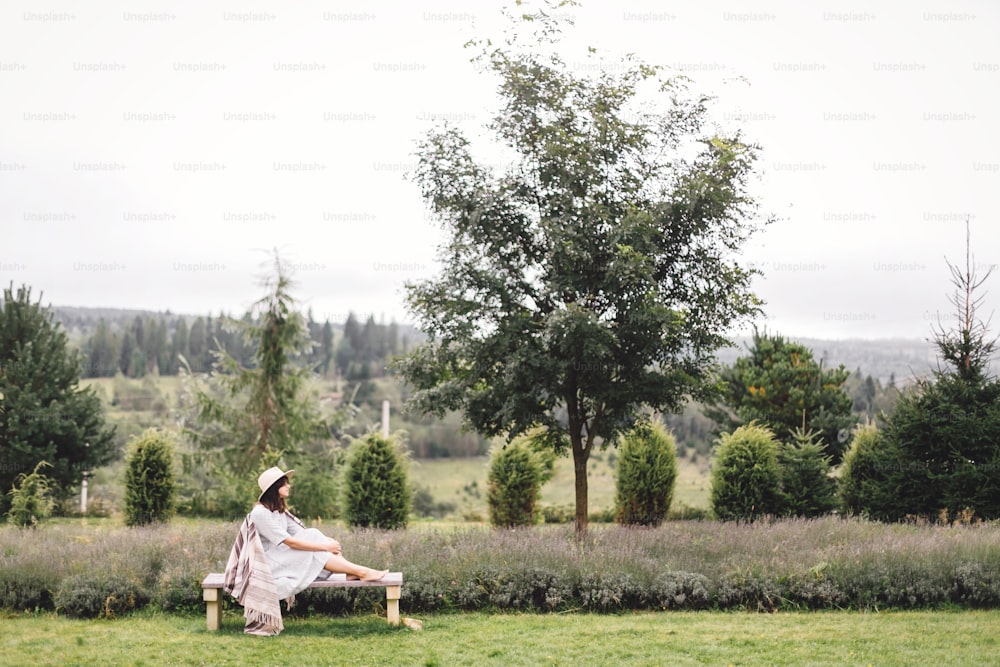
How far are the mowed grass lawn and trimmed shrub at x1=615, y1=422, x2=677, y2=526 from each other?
6.99 m

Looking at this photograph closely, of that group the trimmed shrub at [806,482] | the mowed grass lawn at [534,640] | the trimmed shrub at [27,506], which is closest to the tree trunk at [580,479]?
the mowed grass lawn at [534,640]

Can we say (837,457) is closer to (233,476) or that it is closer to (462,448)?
(233,476)

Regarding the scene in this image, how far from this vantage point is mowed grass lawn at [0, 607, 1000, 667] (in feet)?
23.4

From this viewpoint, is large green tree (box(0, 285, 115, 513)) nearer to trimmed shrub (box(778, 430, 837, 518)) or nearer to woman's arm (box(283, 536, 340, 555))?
woman's arm (box(283, 536, 340, 555))

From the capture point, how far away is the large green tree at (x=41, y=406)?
754 inches

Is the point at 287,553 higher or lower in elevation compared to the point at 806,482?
lower

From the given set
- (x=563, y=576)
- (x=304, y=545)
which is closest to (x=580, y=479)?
(x=563, y=576)

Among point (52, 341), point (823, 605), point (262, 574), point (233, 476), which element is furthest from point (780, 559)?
point (52, 341)

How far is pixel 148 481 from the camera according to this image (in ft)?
52.1

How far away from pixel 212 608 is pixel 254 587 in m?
0.55

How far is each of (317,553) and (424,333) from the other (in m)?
4.50

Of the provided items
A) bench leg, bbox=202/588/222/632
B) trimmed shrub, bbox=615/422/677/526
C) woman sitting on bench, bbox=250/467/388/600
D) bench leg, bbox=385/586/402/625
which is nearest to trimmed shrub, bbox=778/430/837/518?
trimmed shrub, bbox=615/422/677/526

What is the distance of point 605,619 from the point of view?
877 centimetres

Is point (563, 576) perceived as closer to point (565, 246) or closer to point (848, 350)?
point (565, 246)
